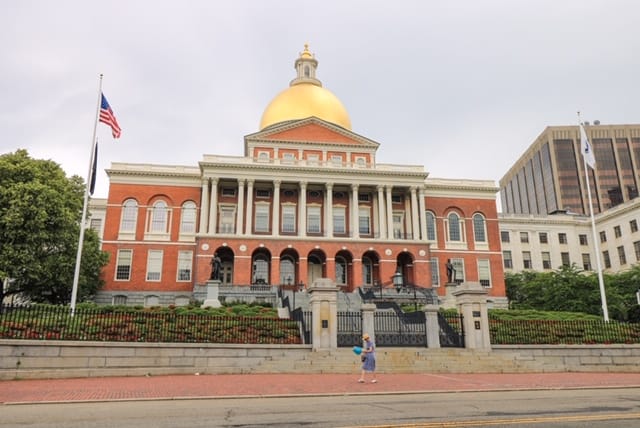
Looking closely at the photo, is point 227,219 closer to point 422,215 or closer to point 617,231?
point 422,215

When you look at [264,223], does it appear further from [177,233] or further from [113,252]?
[113,252]

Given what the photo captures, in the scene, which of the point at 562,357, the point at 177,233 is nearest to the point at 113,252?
the point at 177,233

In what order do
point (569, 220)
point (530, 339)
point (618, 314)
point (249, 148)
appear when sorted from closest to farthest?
point (530, 339) → point (618, 314) → point (249, 148) → point (569, 220)

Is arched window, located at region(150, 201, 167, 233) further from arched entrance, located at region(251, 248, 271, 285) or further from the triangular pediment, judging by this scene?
the triangular pediment

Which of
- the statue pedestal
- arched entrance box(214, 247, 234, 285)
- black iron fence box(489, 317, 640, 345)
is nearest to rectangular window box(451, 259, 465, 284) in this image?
arched entrance box(214, 247, 234, 285)

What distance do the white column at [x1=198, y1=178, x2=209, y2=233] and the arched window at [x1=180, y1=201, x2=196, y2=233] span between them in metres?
1.86

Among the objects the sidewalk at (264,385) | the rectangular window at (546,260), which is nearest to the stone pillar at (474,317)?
the sidewalk at (264,385)

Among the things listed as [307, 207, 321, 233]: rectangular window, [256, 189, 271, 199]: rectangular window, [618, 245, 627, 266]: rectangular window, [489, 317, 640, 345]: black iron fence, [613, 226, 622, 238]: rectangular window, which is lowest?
[489, 317, 640, 345]: black iron fence

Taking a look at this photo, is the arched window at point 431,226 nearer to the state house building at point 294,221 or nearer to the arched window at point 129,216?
the state house building at point 294,221

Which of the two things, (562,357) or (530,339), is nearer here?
(562,357)

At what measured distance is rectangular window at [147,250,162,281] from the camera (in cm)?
4525

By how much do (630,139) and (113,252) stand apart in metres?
121

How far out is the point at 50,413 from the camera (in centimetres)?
930

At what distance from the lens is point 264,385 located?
13.6m
